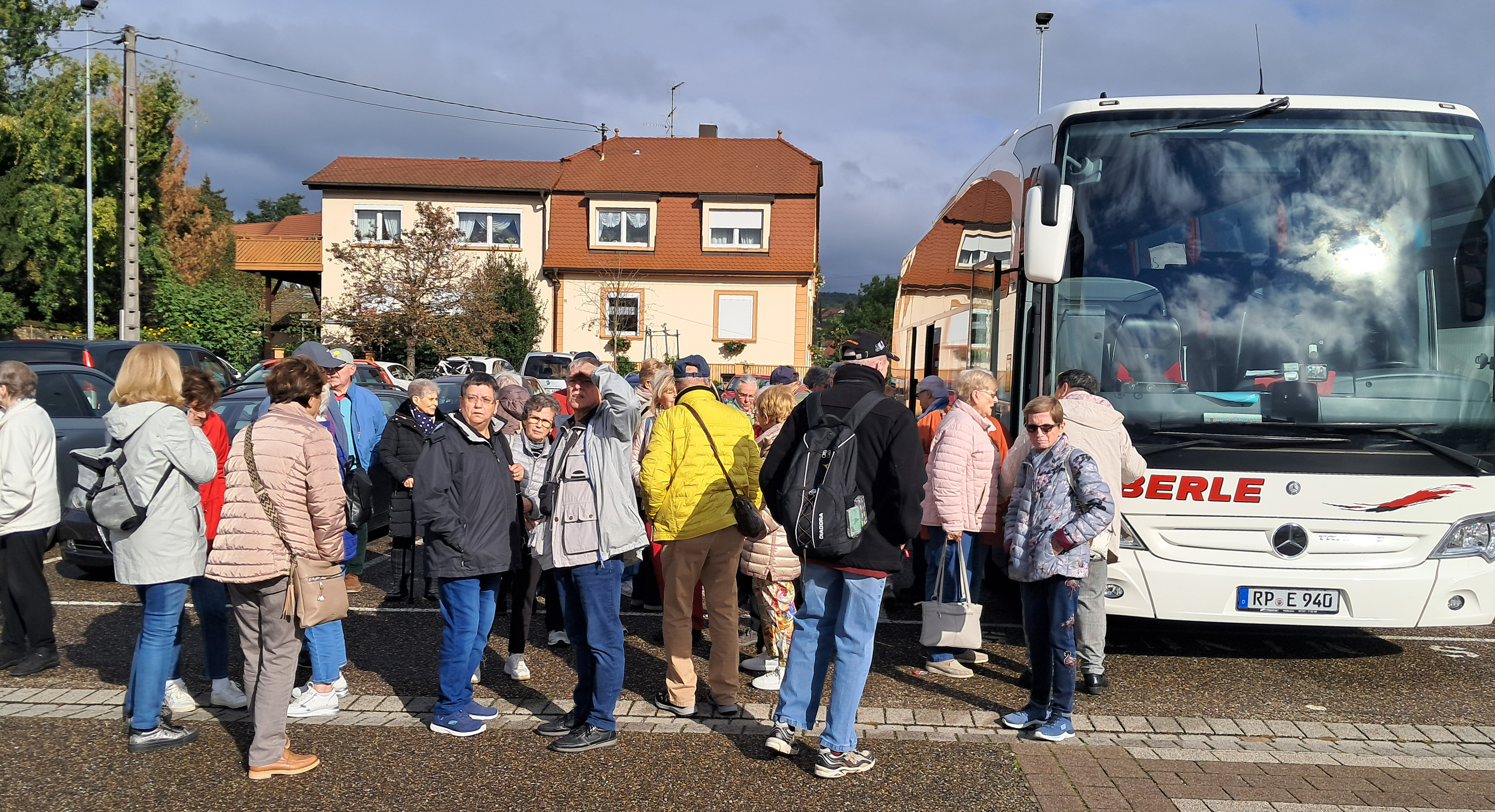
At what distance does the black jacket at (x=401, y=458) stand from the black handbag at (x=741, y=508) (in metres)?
2.85

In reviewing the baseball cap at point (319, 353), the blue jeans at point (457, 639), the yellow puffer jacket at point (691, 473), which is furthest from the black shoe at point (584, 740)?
the baseball cap at point (319, 353)

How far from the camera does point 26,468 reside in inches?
235

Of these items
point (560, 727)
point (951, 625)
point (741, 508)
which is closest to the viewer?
point (560, 727)

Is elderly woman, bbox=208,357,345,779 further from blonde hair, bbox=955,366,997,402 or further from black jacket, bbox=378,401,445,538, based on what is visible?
blonde hair, bbox=955,366,997,402

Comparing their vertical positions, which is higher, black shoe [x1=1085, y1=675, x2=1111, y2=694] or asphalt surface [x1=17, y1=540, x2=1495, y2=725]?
black shoe [x1=1085, y1=675, x2=1111, y2=694]

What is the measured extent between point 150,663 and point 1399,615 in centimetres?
656

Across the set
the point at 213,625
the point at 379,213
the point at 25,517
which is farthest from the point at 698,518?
the point at 379,213

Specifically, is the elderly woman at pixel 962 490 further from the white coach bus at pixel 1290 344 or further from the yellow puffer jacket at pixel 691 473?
the yellow puffer jacket at pixel 691 473

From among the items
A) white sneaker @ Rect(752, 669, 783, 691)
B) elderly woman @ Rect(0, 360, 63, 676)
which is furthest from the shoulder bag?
white sneaker @ Rect(752, 669, 783, 691)

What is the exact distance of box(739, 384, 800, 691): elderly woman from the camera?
6.17 m

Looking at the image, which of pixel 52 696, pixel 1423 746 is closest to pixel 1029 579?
pixel 1423 746

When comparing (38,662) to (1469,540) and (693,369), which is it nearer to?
(693,369)

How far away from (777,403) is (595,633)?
1.91 m

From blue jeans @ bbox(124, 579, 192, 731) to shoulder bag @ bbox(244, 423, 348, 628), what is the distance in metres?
0.70
